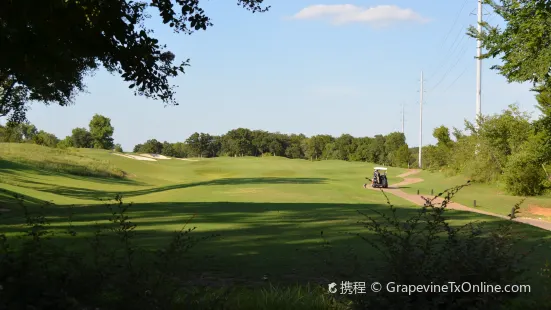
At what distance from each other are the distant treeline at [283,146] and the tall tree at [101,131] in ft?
96.3

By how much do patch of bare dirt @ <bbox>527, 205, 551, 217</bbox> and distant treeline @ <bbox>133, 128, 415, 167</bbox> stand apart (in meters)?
83.5

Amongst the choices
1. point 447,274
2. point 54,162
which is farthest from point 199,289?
point 54,162

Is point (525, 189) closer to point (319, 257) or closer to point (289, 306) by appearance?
point (319, 257)

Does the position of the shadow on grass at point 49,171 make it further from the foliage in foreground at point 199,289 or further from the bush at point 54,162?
the foliage in foreground at point 199,289

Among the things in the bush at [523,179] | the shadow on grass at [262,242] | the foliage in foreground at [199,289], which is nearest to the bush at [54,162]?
the shadow on grass at [262,242]

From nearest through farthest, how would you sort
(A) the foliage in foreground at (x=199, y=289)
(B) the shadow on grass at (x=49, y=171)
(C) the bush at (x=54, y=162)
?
(A) the foliage in foreground at (x=199, y=289) < (B) the shadow on grass at (x=49, y=171) < (C) the bush at (x=54, y=162)

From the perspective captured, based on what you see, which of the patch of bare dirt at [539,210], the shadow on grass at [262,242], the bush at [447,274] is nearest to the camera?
the bush at [447,274]

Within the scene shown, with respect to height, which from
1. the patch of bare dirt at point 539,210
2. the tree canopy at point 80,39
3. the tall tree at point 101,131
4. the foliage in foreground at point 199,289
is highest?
the tall tree at point 101,131

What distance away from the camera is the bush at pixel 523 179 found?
35.2 meters

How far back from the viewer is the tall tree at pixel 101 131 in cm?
10781

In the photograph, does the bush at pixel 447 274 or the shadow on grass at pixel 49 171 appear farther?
the shadow on grass at pixel 49 171

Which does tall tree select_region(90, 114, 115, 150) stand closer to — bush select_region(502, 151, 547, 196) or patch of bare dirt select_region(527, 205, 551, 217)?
bush select_region(502, 151, 547, 196)

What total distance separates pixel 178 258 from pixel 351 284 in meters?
1.72

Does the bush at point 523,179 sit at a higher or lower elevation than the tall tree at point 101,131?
lower
